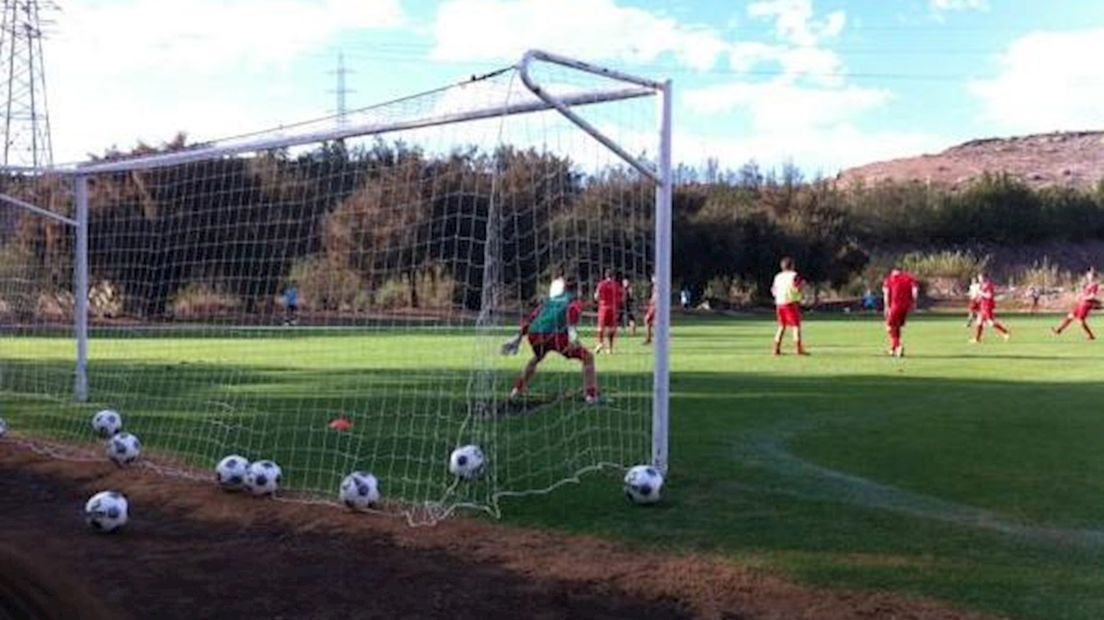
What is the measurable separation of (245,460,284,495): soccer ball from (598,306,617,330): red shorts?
1275 cm

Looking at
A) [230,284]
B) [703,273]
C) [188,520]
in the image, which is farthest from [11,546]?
[703,273]

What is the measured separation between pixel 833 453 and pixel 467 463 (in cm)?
364

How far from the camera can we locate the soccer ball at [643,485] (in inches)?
322

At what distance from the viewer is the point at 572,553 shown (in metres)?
7.00

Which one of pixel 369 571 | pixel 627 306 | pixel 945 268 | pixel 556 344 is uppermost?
pixel 945 268

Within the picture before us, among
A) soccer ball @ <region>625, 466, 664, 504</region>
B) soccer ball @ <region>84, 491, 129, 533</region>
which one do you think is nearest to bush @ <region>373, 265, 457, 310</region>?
soccer ball @ <region>625, 466, 664, 504</region>

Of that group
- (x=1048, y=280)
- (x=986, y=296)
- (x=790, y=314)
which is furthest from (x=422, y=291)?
(x=1048, y=280)

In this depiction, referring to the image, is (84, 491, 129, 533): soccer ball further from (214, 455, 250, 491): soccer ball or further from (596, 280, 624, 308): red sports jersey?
(596, 280, 624, 308): red sports jersey

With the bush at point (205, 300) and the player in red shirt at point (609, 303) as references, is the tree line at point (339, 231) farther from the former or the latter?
the player in red shirt at point (609, 303)

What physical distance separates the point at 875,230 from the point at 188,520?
8450 centimetres

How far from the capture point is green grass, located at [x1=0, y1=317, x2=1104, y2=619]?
22.2 ft

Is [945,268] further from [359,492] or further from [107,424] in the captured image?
[359,492]

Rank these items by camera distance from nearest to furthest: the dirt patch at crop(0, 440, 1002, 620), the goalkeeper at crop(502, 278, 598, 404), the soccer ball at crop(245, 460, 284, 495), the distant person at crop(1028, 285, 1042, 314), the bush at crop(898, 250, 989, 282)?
the dirt patch at crop(0, 440, 1002, 620) → the soccer ball at crop(245, 460, 284, 495) → the goalkeeper at crop(502, 278, 598, 404) → the distant person at crop(1028, 285, 1042, 314) → the bush at crop(898, 250, 989, 282)

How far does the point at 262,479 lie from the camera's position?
8633mm
